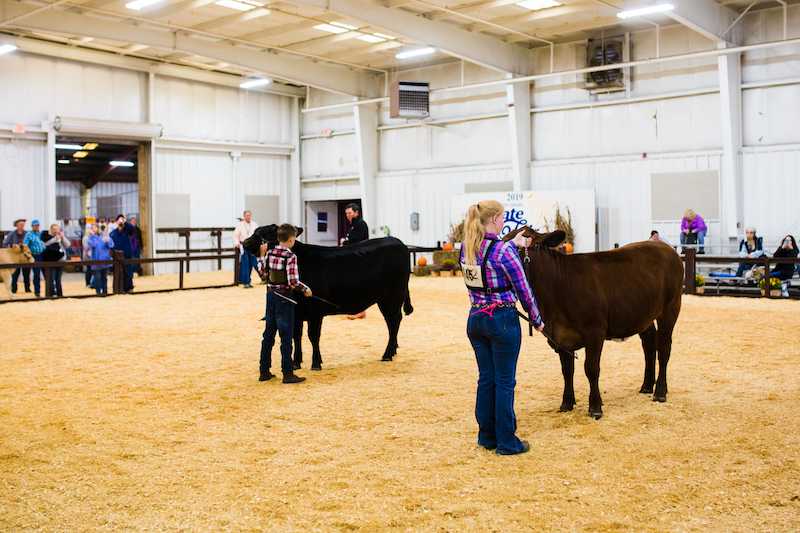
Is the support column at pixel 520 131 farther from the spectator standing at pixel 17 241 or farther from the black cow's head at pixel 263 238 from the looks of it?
the black cow's head at pixel 263 238

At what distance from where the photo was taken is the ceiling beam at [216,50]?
17.6 metres

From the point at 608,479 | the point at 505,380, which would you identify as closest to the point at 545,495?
the point at 608,479

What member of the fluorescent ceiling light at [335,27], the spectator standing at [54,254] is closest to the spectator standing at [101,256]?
the spectator standing at [54,254]

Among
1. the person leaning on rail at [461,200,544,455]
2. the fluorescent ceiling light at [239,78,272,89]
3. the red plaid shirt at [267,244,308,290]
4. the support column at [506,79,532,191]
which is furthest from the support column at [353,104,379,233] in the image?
the person leaning on rail at [461,200,544,455]

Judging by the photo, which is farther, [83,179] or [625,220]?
[83,179]

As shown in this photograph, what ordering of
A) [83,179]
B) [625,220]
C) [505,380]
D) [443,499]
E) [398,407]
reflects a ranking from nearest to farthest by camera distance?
1. [443,499]
2. [505,380]
3. [398,407]
4. [625,220]
5. [83,179]

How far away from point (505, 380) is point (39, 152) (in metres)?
18.8

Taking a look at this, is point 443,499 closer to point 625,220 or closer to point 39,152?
point 625,220

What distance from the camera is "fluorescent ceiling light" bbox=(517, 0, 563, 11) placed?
1738cm

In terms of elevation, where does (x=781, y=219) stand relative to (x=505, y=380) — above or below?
above

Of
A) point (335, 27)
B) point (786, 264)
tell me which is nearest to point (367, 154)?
point (335, 27)

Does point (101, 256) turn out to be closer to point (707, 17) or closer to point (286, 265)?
point (286, 265)

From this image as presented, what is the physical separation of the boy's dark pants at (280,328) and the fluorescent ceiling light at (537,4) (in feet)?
41.0

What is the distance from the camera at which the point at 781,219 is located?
57.1 feet
